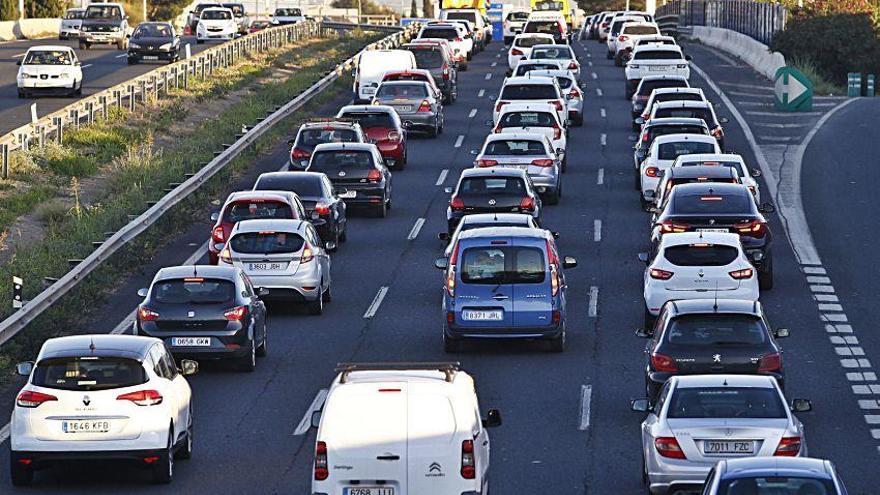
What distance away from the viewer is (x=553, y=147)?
43.3 metres

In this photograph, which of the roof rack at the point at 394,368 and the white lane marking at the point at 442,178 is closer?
the roof rack at the point at 394,368

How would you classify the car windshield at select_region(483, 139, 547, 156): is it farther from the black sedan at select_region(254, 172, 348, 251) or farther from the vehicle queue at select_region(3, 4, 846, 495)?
the black sedan at select_region(254, 172, 348, 251)

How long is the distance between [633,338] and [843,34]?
51.9 metres

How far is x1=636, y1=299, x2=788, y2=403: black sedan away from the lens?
21578mm

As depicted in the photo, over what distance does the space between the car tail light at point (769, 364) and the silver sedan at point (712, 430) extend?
11.0 ft

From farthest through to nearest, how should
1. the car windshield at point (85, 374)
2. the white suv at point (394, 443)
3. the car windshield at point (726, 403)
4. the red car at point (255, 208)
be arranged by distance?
the red car at point (255, 208), the car windshield at point (85, 374), the car windshield at point (726, 403), the white suv at point (394, 443)

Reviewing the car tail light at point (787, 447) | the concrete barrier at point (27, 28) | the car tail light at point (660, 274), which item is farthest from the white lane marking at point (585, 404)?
the concrete barrier at point (27, 28)

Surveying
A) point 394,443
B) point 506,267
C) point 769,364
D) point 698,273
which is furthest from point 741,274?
point 394,443

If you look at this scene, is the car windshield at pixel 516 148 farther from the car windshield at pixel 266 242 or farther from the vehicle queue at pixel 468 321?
the car windshield at pixel 266 242

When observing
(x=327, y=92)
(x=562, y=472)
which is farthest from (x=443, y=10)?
(x=562, y=472)

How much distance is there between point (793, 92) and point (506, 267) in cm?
3298

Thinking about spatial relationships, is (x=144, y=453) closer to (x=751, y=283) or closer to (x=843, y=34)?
(x=751, y=283)

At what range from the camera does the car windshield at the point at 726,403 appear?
17.8m

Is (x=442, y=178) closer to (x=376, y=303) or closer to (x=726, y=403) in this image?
(x=376, y=303)
